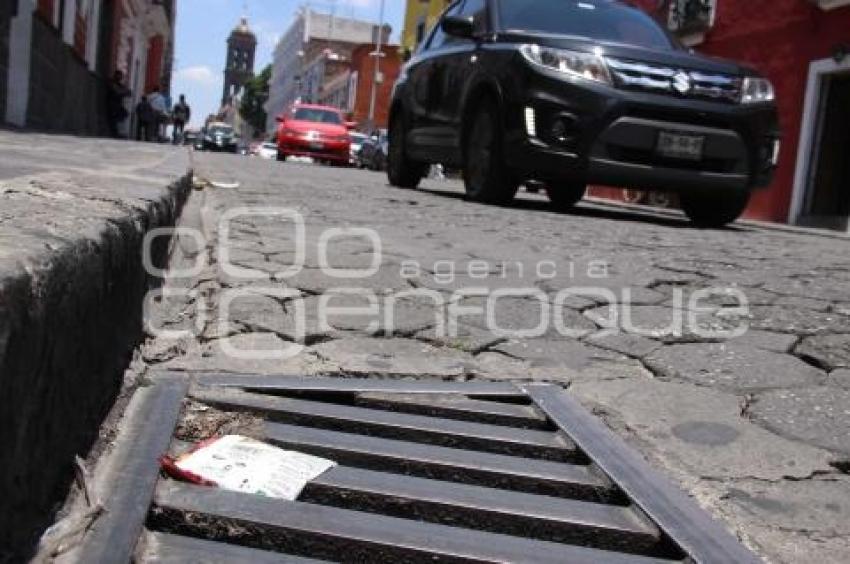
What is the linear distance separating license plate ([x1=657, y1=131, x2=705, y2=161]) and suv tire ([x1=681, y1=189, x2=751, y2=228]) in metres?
0.48

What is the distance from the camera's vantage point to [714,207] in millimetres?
7113

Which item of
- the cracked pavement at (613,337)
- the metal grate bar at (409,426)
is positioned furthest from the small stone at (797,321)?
the metal grate bar at (409,426)

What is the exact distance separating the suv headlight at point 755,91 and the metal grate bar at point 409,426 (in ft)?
16.2

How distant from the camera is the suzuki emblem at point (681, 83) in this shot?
20.2ft

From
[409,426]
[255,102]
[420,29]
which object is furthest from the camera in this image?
[255,102]

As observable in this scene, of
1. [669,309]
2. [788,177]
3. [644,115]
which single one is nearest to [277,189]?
[644,115]

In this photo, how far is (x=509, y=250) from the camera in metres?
4.38

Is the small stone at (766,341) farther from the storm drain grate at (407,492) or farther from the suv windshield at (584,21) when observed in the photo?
the suv windshield at (584,21)

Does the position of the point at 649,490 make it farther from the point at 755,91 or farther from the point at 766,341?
the point at 755,91

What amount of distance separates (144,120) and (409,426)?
23163mm

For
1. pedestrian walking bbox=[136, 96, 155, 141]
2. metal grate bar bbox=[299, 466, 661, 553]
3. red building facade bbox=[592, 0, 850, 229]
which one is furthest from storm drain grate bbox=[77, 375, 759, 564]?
pedestrian walking bbox=[136, 96, 155, 141]

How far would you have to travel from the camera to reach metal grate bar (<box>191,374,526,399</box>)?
2.15m

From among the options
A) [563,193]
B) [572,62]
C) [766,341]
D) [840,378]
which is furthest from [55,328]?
[563,193]

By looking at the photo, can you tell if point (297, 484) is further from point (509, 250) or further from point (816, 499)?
point (509, 250)
